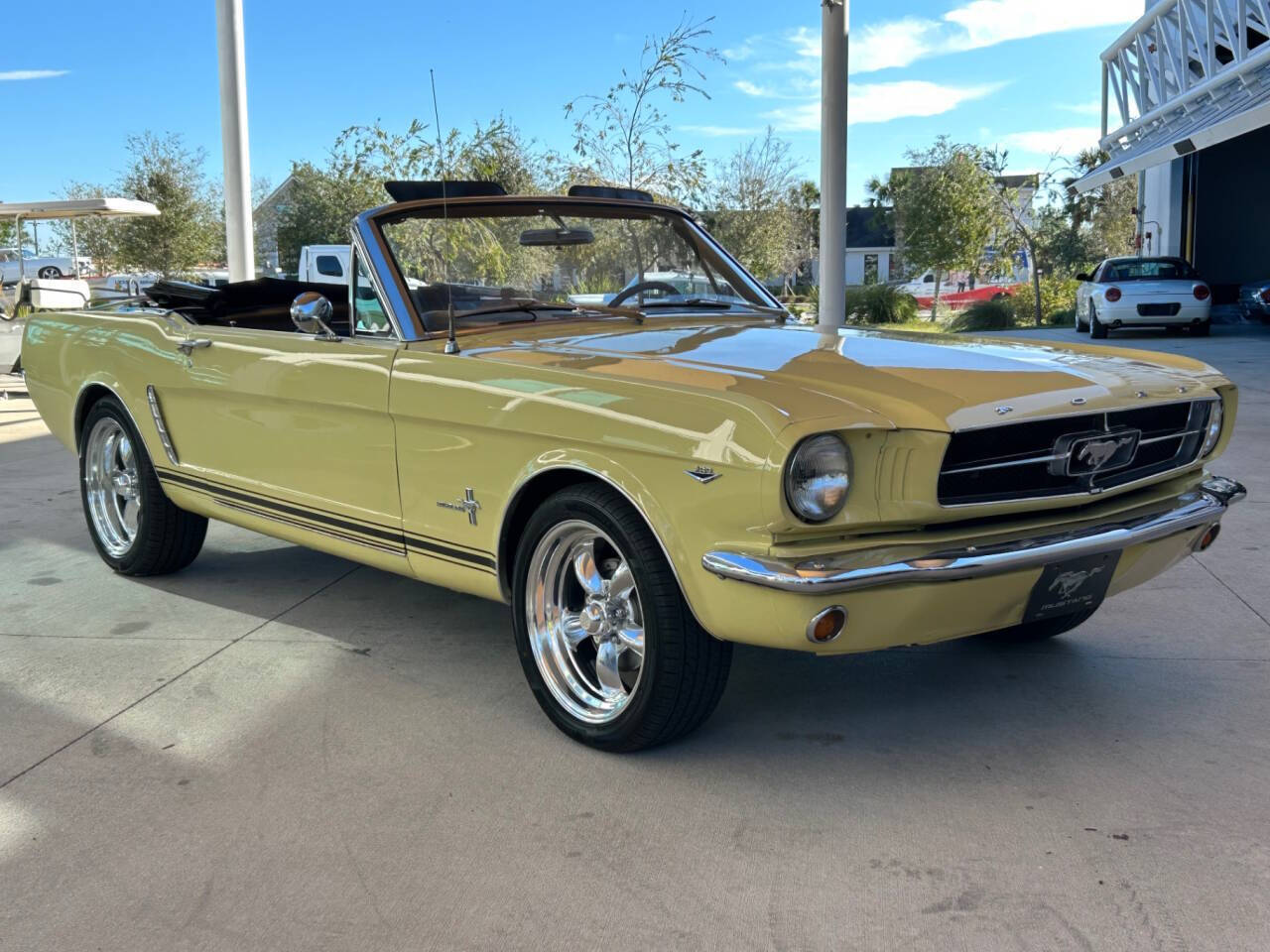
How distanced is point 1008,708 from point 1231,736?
59cm

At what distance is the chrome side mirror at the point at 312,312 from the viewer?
3840 millimetres

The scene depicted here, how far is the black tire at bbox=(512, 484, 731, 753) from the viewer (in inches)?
114

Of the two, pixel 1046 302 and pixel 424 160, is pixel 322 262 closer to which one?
pixel 424 160

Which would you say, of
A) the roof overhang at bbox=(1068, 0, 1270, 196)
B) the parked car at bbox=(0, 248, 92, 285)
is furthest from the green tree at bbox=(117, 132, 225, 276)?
the roof overhang at bbox=(1068, 0, 1270, 196)

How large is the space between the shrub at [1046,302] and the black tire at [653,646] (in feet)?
84.4

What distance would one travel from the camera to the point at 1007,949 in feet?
7.35

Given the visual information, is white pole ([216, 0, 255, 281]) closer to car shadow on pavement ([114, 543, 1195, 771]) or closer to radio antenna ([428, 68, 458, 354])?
car shadow on pavement ([114, 543, 1195, 771])

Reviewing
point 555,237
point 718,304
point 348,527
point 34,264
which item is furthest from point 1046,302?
point 34,264

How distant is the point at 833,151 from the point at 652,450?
275 inches

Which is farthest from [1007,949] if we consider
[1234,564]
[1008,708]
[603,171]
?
[603,171]

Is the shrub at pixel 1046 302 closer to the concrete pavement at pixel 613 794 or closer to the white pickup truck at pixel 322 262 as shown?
the white pickup truck at pixel 322 262

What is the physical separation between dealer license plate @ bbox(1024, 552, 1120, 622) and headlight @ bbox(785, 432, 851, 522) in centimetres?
60

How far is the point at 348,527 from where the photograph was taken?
386 centimetres

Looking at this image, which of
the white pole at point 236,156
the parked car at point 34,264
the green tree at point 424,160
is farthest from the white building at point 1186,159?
the parked car at point 34,264
